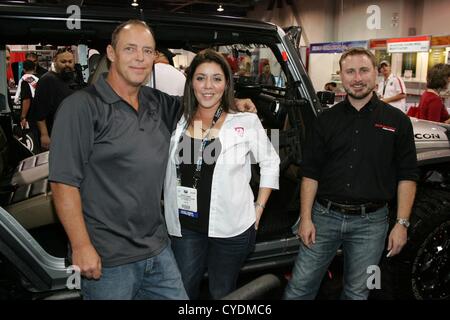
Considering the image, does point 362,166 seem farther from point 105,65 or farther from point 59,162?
point 105,65

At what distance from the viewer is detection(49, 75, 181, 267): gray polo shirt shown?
1559 millimetres

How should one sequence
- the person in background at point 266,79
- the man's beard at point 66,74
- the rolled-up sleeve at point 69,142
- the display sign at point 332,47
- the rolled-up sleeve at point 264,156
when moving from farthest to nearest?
1. the display sign at point 332,47
2. the man's beard at point 66,74
3. the person in background at point 266,79
4. the rolled-up sleeve at point 264,156
5. the rolled-up sleeve at point 69,142

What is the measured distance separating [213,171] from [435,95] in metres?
4.15

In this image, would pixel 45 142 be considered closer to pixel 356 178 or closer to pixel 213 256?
pixel 213 256

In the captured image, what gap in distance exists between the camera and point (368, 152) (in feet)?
7.15

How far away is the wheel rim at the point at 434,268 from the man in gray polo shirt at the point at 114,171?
73.4 inches

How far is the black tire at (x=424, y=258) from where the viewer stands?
9.15ft

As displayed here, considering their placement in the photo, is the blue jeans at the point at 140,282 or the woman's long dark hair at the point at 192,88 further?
the woman's long dark hair at the point at 192,88

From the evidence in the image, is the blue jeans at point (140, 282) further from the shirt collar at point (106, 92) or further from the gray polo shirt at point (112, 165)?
the shirt collar at point (106, 92)

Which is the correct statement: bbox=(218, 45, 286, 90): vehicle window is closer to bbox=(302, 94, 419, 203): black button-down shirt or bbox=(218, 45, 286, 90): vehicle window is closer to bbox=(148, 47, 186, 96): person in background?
bbox=(148, 47, 186, 96): person in background

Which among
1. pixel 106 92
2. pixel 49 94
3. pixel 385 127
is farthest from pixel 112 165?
pixel 49 94

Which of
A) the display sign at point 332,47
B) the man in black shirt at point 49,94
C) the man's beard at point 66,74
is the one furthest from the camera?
the display sign at point 332,47

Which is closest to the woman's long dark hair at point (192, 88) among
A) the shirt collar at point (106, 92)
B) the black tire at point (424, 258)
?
the shirt collar at point (106, 92)

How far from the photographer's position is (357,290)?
229 cm
